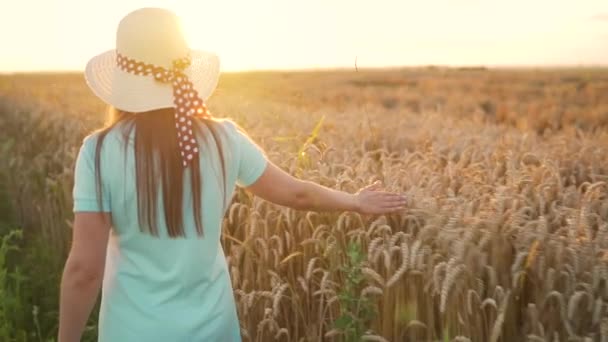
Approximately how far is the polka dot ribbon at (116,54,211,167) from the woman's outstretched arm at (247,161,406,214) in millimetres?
397

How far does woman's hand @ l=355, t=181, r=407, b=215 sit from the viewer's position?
302 cm

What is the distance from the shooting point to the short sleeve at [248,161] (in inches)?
100

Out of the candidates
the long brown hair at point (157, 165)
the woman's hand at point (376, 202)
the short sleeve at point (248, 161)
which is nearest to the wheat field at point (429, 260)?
the woman's hand at point (376, 202)

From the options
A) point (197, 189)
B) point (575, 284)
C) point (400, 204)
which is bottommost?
point (575, 284)

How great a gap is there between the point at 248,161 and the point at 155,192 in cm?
36

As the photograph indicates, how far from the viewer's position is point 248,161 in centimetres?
260

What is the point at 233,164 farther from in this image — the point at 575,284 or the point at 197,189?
the point at 575,284

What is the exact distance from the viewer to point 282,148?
604 centimetres

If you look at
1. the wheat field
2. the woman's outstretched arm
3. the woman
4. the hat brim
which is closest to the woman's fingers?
the woman's outstretched arm

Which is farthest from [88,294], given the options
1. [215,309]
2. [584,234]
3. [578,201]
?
[578,201]

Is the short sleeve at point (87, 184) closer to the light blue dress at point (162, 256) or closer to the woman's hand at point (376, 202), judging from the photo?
the light blue dress at point (162, 256)

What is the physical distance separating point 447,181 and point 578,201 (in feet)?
2.84

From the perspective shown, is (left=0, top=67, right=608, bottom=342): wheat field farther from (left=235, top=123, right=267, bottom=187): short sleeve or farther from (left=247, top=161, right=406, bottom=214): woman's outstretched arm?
(left=235, top=123, right=267, bottom=187): short sleeve

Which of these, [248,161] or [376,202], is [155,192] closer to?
[248,161]
